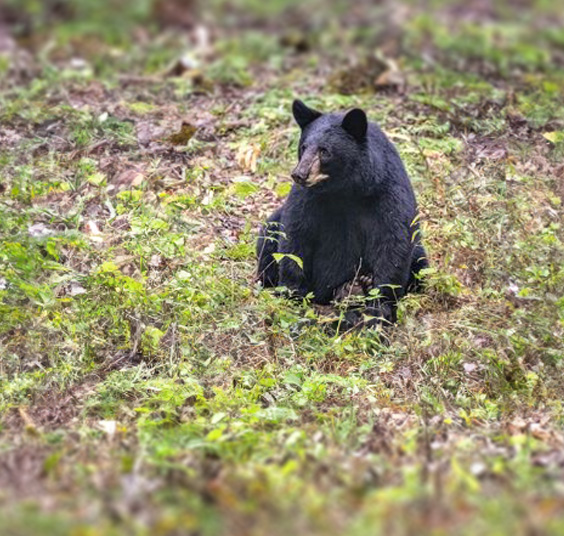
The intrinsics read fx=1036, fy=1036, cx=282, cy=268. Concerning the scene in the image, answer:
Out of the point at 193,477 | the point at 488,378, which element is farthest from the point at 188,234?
the point at 193,477

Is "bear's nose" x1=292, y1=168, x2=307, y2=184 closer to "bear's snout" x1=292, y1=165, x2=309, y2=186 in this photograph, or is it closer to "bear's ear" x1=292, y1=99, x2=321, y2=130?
"bear's snout" x1=292, y1=165, x2=309, y2=186

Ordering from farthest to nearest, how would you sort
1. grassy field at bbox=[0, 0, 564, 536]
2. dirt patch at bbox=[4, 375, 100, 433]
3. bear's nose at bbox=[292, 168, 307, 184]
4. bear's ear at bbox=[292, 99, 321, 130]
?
bear's ear at bbox=[292, 99, 321, 130] < bear's nose at bbox=[292, 168, 307, 184] < dirt patch at bbox=[4, 375, 100, 433] < grassy field at bbox=[0, 0, 564, 536]

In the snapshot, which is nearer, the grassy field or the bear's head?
the grassy field

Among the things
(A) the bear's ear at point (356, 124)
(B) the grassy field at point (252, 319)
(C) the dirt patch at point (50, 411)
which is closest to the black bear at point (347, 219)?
(A) the bear's ear at point (356, 124)

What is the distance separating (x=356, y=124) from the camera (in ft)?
20.9

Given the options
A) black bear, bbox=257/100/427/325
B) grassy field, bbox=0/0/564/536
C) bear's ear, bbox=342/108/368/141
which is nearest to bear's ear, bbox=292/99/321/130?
black bear, bbox=257/100/427/325

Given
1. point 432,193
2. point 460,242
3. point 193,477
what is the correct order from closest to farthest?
point 193,477 < point 460,242 < point 432,193

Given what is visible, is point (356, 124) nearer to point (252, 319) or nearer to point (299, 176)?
point (299, 176)

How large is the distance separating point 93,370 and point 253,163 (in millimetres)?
2668

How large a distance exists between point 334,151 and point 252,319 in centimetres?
115

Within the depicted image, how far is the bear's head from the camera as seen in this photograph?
20.6ft

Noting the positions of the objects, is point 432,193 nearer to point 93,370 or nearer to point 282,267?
point 282,267

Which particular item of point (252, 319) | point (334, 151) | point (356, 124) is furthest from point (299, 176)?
point (252, 319)

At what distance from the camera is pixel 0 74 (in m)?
10.4
